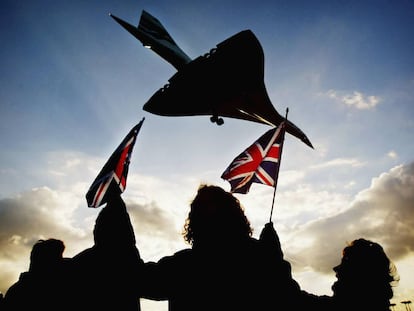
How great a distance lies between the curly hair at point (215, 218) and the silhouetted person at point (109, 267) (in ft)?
2.08

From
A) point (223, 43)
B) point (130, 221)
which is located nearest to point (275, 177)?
point (130, 221)

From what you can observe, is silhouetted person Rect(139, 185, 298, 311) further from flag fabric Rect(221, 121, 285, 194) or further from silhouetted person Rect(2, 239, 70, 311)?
flag fabric Rect(221, 121, 285, 194)

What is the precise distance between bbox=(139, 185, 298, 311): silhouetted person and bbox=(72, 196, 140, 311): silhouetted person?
0.22m

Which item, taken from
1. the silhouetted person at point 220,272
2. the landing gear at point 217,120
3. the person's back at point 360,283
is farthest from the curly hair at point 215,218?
the landing gear at point 217,120

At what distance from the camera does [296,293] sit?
2518 millimetres

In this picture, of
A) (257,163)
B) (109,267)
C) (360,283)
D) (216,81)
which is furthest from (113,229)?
(216,81)

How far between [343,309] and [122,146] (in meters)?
2.97

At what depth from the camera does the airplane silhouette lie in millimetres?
17844

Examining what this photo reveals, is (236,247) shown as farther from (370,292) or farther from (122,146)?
(122,146)

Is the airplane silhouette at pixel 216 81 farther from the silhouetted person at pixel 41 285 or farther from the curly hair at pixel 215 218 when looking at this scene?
the silhouetted person at pixel 41 285

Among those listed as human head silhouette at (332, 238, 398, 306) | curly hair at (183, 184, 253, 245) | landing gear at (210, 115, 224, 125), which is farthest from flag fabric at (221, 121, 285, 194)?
landing gear at (210, 115, 224, 125)

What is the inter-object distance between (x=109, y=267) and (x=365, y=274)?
239cm

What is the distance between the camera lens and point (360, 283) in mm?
2832

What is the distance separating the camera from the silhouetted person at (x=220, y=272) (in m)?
2.36
